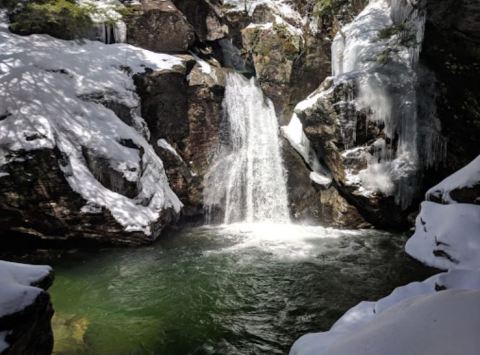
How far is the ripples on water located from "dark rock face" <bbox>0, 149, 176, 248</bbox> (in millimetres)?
641

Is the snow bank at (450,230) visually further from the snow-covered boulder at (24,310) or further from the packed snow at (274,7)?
the packed snow at (274,7)

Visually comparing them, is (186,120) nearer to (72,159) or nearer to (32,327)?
(72,159)

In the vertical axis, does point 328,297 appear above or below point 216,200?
below

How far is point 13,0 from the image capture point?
10594 millimetres

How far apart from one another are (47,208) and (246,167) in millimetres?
6575

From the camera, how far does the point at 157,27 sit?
1234cm

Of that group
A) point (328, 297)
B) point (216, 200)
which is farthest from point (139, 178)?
point (328, 297)

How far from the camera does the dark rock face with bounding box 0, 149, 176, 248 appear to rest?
771 centimetres

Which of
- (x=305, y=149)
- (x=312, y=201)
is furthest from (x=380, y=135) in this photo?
(x=312, y=201)

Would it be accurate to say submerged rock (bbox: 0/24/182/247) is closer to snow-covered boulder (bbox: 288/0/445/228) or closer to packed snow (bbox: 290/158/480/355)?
snow-covered boulder (bbox: 288/0/445/228)

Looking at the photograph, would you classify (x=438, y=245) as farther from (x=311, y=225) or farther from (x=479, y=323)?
(x=311, y=225)

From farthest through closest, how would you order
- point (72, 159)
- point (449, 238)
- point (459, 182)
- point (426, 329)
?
point (72, 159), point (459, 182), point (449, 238), point (426, 329)

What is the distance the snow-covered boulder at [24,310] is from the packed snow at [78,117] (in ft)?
14.9

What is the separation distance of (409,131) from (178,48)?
25.9 feet
